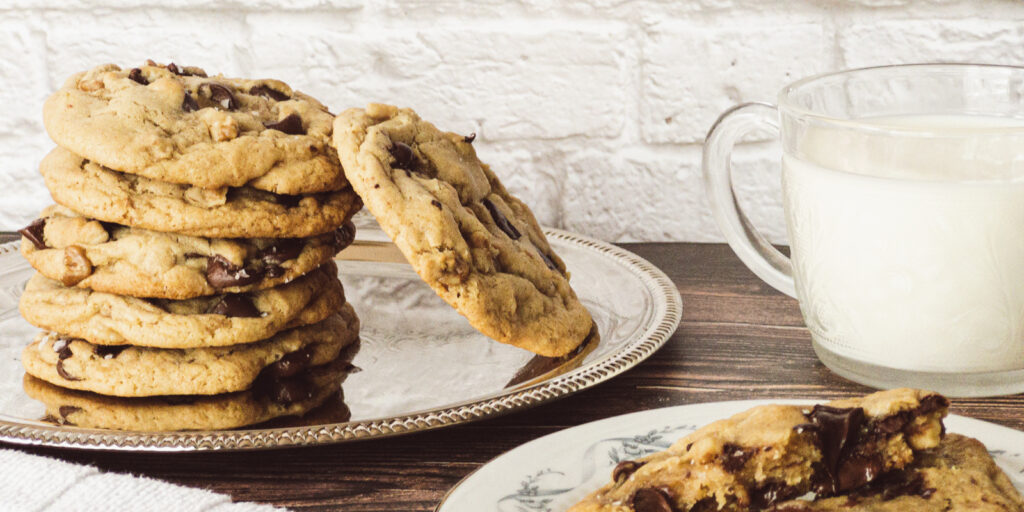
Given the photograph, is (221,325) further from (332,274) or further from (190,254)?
(332,274)

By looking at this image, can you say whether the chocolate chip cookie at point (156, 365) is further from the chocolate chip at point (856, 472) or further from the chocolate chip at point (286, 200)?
the chocolate chip at point (856, 472)

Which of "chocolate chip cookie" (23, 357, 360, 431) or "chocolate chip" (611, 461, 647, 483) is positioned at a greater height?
"chocolate chip" (611, 461, 647, 483)

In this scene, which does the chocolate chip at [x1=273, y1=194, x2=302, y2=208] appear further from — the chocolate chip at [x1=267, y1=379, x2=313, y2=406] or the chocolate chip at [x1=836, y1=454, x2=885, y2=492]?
the chocolate chip at [x1=836, y1=454, x2=885, y2=492]

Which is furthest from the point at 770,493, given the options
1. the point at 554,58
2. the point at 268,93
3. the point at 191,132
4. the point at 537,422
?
the point at 554,58

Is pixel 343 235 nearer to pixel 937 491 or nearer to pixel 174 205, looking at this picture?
pixel 174 205

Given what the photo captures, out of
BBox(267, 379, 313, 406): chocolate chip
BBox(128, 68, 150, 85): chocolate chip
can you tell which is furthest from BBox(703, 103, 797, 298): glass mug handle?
BBox(128, 68, 150, 85): chocolate chip

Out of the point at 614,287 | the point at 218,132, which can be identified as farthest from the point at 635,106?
the point at 218,132
